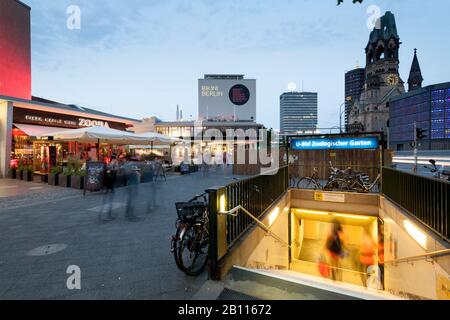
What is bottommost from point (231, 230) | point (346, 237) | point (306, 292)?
point (346, 237)

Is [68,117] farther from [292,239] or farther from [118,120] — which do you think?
[292,239]

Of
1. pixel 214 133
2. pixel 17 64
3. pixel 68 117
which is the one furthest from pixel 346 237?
pixel 214 133

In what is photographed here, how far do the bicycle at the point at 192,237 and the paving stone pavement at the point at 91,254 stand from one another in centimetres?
24

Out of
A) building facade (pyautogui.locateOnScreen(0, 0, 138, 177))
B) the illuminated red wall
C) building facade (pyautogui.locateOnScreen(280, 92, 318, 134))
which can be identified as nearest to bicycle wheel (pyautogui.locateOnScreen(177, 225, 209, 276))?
building facade (pyautogui.locateOnScreen(0, 0, 138, 177))

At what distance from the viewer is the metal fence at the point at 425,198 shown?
172 inches

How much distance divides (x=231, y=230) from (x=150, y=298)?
1.78 meters

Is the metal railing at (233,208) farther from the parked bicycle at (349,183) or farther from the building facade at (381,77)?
the building facade at (381,77)

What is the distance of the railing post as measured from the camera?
3.33 m

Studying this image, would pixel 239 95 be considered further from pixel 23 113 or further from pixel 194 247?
pixel 194 247

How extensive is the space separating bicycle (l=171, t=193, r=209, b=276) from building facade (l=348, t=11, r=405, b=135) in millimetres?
94619

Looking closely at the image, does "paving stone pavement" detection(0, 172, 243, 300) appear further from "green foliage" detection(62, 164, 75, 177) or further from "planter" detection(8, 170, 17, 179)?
"planter" detection(8, 170, 17, 179)

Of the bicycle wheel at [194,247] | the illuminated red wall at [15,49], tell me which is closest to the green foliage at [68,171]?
the bicycle wheel at [194,247]

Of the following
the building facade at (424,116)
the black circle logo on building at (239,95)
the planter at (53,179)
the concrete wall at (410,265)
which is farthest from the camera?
the black circle logo on building at (239,95)

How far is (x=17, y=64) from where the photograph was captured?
19.2 metres
